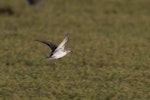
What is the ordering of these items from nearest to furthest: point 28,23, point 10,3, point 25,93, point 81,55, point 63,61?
point 25,93
point 63,61
point 81,55
point 28,23
point 10,3

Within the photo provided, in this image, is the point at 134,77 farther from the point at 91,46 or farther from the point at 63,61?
the point at 91,46

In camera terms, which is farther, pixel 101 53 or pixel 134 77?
pixel 101 53

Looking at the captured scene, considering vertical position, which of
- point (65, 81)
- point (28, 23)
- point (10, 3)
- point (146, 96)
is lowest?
point (146, 96)

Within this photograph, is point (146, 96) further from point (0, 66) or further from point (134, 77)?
point (0, 66)

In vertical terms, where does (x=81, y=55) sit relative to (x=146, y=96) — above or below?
above

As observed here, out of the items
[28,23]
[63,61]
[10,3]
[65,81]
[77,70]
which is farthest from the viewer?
[10,3]

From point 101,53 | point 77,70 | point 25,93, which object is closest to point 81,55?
point 101,53
